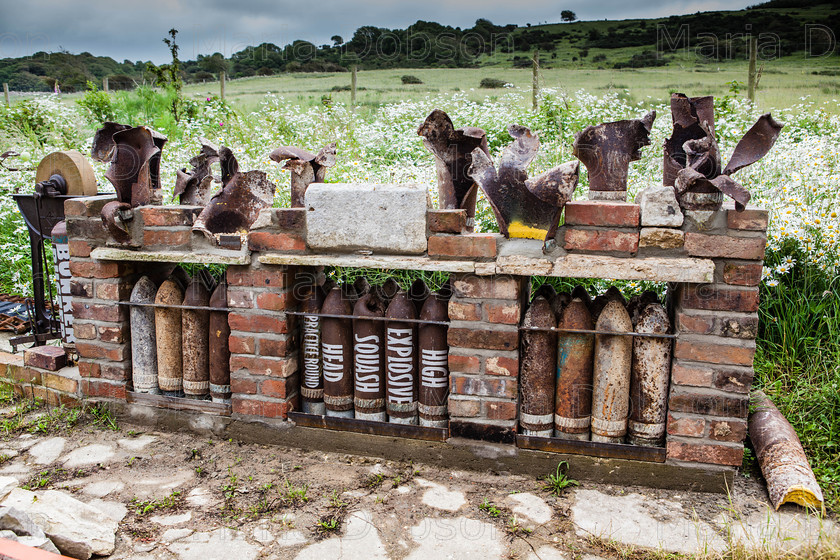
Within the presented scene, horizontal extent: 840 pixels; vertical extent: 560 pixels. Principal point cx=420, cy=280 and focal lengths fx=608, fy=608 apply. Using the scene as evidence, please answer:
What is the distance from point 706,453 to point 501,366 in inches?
37.1

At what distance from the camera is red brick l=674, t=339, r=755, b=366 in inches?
99.2

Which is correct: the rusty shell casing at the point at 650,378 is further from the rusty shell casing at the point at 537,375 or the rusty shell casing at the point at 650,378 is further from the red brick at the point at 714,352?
the rusty shell casing at the point at 537,375

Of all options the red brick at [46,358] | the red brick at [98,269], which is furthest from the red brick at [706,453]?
the red brick at [46,358]

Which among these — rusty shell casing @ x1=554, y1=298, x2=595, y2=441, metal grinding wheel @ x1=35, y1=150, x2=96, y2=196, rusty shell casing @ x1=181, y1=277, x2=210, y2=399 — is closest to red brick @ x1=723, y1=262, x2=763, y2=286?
rusty shell casing @ x1=554, y1=298, x2=595, y2=441

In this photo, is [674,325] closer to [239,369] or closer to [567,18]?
[239,369]

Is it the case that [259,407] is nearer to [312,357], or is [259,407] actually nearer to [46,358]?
[312,357]

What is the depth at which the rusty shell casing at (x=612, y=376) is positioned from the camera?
8.81ft

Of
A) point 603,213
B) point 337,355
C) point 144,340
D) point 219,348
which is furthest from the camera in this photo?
point 144,340

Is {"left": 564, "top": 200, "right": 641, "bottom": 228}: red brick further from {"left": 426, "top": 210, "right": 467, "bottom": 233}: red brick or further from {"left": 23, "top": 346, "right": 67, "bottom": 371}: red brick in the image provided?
{"left": 23, "top": 346, "right": 67, "bottom": 371}: red brick

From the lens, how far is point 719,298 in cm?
251

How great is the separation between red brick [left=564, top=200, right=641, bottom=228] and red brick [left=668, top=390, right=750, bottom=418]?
77 centimetres

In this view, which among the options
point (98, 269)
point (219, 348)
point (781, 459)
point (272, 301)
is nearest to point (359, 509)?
point (272, 301)

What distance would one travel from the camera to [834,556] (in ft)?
6.57

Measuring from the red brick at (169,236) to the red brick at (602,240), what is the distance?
1.90m
